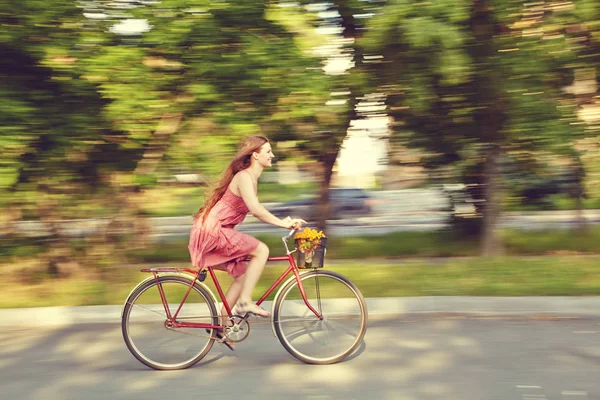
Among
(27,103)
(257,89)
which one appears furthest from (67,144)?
(257,89)

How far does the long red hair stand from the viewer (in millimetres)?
5316

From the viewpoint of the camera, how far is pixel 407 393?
4.65 metres

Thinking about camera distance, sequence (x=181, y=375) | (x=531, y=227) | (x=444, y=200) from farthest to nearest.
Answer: (x=531, y=227), (x=444, y=200), (x=181, y=375)

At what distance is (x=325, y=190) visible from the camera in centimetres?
1259

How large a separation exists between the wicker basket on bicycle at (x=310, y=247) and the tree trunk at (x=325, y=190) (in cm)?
634

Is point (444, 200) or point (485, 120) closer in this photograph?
point (485, 120)

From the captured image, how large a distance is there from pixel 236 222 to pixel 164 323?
0.96m

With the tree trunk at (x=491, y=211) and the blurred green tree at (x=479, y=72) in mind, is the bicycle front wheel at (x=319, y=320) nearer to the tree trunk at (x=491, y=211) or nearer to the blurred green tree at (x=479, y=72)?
the blurred green tree at (x=479, y=72)

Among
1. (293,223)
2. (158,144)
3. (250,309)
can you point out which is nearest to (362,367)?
(250,309)

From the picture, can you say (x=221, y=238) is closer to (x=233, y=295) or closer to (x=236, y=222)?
(x=236, y=222)

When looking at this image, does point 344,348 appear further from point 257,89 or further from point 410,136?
point 410,136

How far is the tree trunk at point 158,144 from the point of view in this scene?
30.2 feet

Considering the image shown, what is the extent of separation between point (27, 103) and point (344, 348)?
530 cm

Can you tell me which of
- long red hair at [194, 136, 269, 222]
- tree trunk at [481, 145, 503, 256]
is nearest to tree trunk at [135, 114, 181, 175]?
long red hair at [194, 136, 269, 222]
